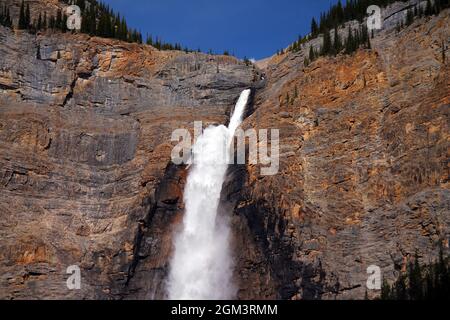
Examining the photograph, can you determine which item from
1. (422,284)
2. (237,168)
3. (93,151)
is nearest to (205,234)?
(237,168)

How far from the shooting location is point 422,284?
160 feet

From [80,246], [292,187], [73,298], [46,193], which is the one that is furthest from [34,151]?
[292,187]

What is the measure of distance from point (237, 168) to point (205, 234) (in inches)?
244

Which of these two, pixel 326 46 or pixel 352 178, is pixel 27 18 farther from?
pixel 352 178

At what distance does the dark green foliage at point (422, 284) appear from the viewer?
48022 mm

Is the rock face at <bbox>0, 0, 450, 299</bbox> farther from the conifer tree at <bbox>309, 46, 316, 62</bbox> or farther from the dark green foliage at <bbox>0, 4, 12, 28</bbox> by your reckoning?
the dark green foliage at <bbox>0, 4, 12, 28</bbox>

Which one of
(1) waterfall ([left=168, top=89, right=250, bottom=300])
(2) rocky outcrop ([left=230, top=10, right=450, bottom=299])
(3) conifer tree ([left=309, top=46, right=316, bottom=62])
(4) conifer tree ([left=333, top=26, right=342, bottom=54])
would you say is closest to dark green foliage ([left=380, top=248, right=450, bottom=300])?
(2) rocky outcrop ([left=230, top=10, right=450, bottom=299])

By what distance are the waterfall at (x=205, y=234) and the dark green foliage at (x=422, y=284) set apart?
13.1 meters

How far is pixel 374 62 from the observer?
65125 millimetres

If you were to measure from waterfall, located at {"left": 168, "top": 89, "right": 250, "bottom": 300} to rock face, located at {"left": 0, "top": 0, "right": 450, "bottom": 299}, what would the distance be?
986 millimetres

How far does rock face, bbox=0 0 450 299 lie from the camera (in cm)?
5603

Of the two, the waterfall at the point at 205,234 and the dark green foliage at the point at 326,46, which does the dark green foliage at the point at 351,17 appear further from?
the waterfall at the point at 205,234
